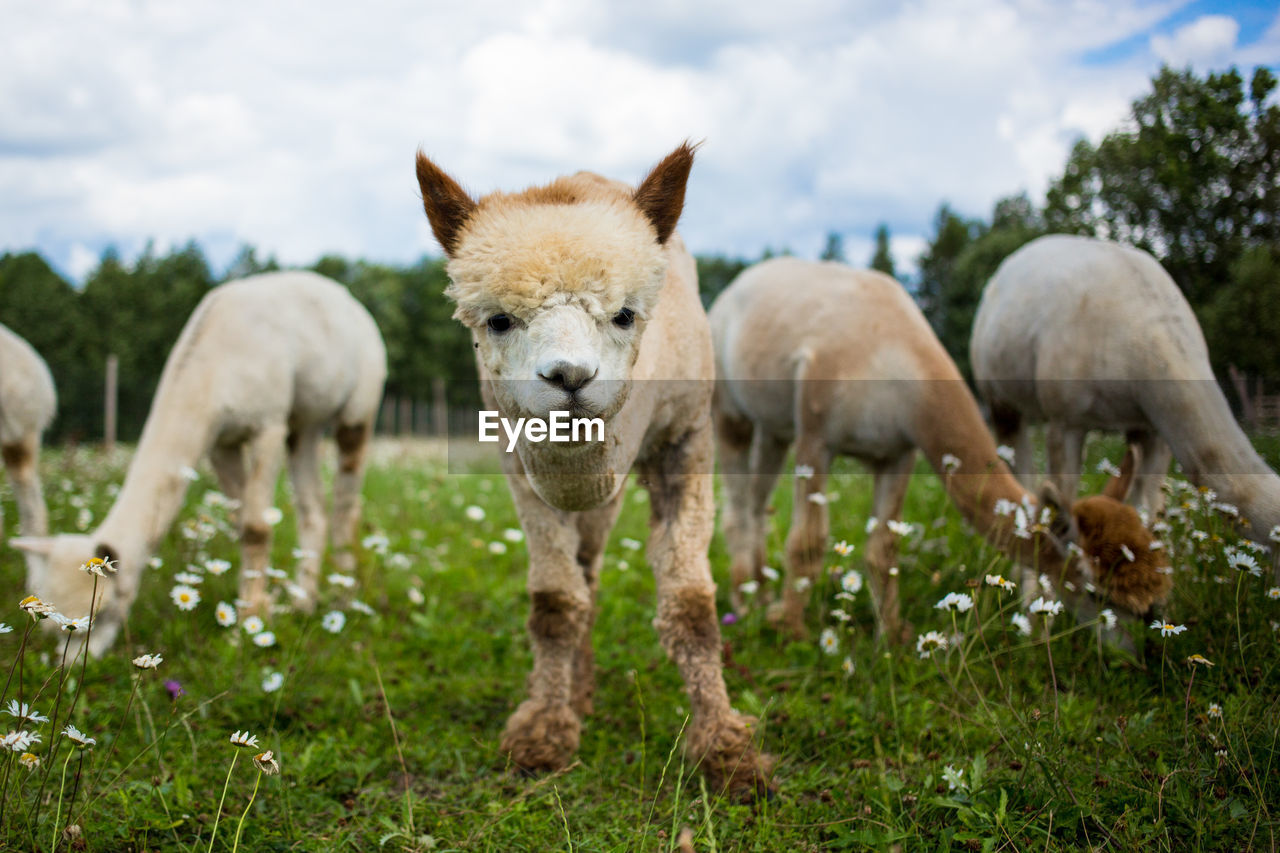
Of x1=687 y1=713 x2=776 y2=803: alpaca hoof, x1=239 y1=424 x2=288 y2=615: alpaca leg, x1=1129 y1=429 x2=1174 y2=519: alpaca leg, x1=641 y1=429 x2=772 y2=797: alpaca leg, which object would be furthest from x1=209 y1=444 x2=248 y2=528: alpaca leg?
x1=1129 y1=429 x2=1174 y2=519: alpaca leg

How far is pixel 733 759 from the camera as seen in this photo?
2811mm

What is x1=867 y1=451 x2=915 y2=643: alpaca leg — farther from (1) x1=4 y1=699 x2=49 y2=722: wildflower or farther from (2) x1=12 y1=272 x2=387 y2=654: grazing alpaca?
(1) x1=4 y1=699 x2=49 y2=722: wildflower

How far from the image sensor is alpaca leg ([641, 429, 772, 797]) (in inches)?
110

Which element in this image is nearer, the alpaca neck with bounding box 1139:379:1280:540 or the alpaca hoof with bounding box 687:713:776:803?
the alpaca hoof with bounding box 687:713:776:803

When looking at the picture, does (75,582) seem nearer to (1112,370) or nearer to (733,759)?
(733,759)

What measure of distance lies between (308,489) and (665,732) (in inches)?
160

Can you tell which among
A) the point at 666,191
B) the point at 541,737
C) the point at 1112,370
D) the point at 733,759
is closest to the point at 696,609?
the point at 733,759

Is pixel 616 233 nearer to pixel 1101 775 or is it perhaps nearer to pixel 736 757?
pixel 736 757

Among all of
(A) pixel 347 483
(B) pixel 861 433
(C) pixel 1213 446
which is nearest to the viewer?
(C) pixel 1213 446

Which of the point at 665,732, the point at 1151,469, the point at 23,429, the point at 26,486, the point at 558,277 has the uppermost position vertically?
the point at 558,277

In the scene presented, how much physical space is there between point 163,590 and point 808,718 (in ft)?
14.0

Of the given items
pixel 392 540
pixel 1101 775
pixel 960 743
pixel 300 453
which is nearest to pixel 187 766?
pixel 960 743

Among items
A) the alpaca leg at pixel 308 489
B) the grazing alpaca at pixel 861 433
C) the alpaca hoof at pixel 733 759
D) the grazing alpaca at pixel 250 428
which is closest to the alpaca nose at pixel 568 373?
the alpaca hoof at pixel 733 759

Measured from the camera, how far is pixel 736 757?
2814mm
